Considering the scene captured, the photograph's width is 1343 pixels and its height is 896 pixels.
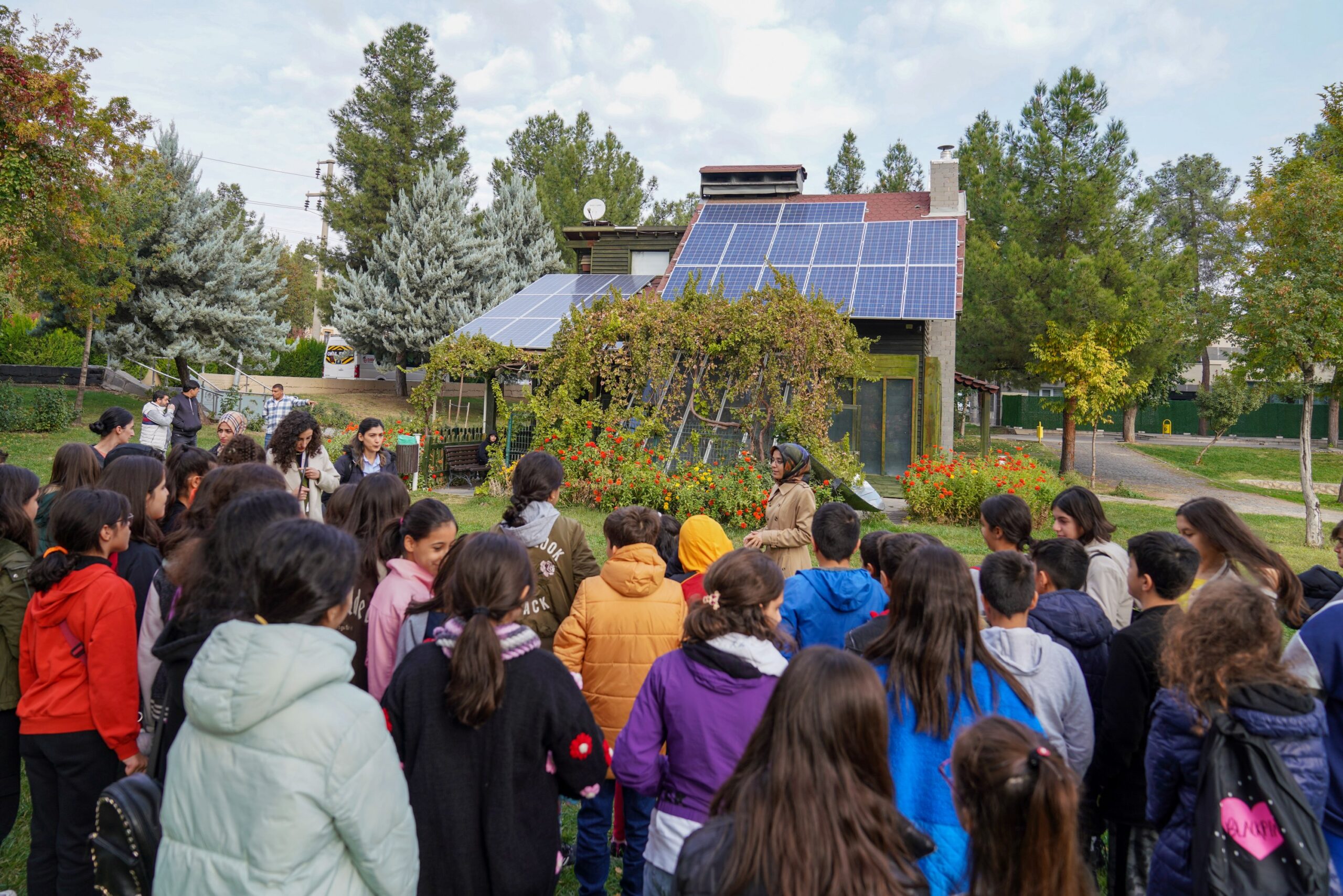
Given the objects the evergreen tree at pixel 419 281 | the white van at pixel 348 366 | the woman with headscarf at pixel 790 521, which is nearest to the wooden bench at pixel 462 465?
the woman with headscarf at pixel 790 521

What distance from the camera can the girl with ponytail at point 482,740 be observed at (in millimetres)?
2344

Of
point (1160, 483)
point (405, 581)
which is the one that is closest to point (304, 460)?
point (405, 581)

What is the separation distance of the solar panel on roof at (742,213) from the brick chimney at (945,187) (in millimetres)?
3697

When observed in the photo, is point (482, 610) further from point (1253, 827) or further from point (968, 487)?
point (968, 487)

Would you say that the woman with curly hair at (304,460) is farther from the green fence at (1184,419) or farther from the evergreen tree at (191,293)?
the green fence at (1184,419)

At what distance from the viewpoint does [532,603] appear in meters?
4.00

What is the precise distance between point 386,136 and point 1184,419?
39684 millimetres

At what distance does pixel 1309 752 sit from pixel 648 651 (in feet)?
7.10

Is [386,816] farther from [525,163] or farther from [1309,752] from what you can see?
[525,163]

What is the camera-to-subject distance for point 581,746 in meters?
2.44

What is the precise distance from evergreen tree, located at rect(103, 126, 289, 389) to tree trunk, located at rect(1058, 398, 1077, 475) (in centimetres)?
2343

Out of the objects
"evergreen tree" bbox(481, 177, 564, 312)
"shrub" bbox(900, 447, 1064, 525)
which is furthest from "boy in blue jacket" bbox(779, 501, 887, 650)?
"evergreen tree" bbox(481, 177, 564, 312)

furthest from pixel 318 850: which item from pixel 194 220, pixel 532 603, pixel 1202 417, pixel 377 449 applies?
pixel 1202 417

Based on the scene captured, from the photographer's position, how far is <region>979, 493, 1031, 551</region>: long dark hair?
13.1 ft
